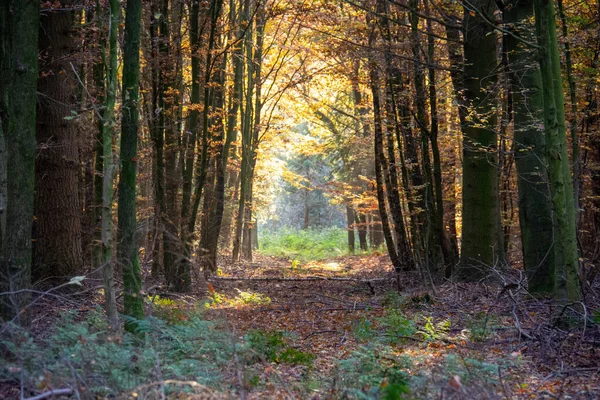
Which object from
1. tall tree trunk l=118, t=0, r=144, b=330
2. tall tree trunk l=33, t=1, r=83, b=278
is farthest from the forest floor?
tall tree trunk l=33, t=1, r=83, b=278

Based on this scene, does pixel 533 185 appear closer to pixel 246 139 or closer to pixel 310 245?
pixel 246 139

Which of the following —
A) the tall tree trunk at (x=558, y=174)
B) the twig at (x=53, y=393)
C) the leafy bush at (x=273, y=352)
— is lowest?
the leafy bush at (x=273, y=352)

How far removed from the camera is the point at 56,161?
31.9 ft

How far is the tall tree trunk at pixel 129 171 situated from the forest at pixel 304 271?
0.02 metres

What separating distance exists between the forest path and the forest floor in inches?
0.9

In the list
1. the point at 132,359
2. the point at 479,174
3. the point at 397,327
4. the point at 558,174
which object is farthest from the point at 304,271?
the point at 132,359

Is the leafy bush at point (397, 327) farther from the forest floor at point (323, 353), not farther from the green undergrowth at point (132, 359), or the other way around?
the green undergrowth at point (132, 359)

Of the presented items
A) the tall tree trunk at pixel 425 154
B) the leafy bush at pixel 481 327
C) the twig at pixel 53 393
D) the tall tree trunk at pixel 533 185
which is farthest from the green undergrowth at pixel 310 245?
the twig at pixel 53 393

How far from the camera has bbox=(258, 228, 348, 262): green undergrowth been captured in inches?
1212

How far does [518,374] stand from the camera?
559 centimetres

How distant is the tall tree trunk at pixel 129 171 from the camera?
20.6ft

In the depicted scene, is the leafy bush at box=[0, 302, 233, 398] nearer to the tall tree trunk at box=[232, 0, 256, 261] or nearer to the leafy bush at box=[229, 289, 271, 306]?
the leafy bush at box=[229, 289, 271, 306]

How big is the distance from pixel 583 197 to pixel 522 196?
3.74 meters

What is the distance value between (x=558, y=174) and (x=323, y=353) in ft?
11.8
